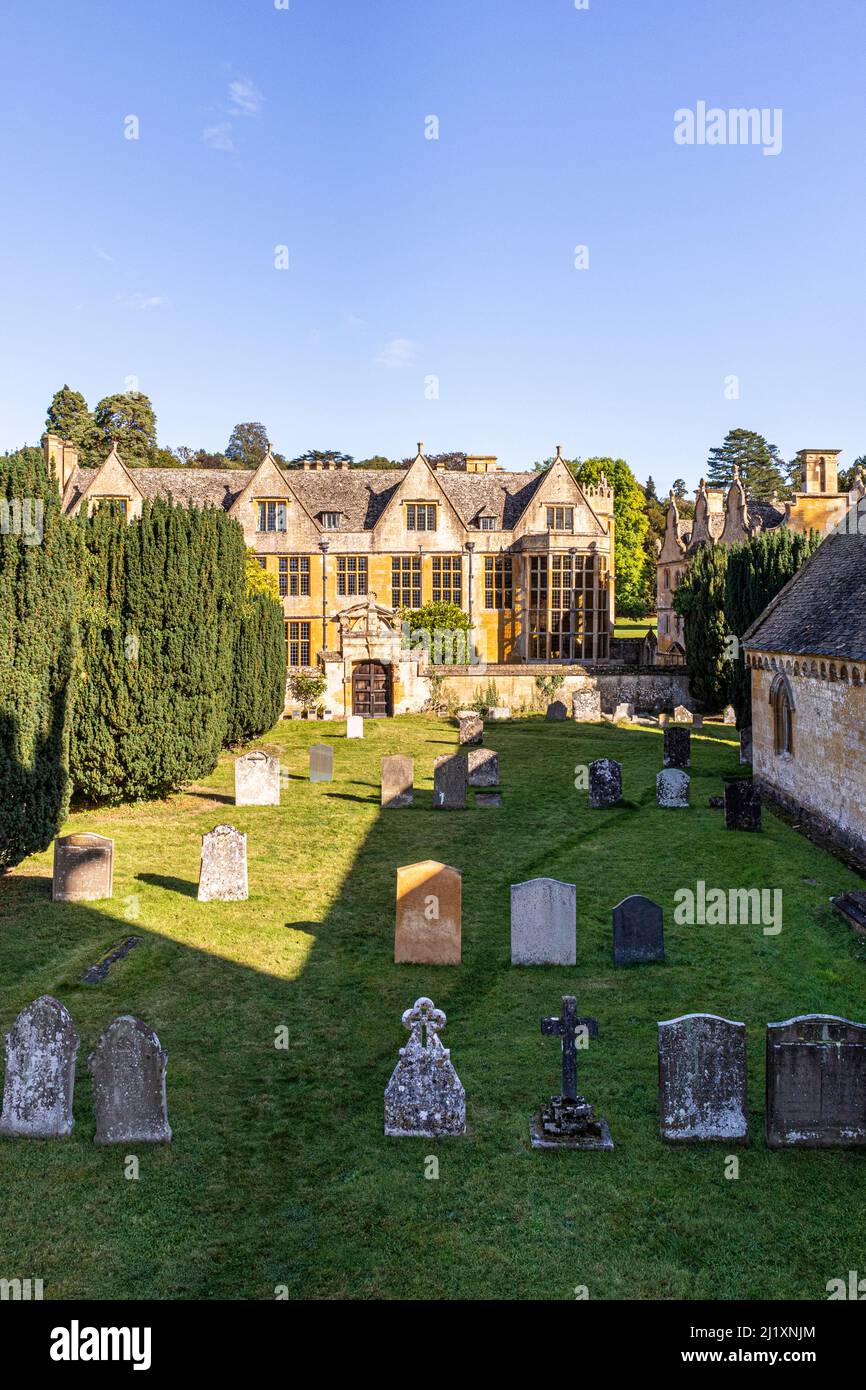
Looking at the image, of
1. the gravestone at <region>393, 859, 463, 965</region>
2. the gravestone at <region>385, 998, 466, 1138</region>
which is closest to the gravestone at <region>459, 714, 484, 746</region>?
the gravestone at <region>393, 859, 463, 965</region>

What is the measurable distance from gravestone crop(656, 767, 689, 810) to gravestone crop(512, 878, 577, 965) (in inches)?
409

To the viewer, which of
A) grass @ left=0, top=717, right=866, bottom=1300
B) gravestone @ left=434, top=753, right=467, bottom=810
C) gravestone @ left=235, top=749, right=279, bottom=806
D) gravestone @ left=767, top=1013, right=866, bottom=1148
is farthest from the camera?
gravestone @ left=235, top=749, right=279, bottom=806

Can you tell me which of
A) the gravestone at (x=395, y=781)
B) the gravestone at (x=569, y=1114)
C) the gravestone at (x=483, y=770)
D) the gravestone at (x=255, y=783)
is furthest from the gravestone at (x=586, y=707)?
the gravestone at (x=569, y=1114)

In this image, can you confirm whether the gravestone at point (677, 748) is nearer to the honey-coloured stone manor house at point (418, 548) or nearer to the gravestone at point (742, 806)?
the gravestone at point (742, 806)

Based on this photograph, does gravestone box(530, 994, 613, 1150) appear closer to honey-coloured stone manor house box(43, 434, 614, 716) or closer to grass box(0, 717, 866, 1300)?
grass box(0, 717, 866, 1300)

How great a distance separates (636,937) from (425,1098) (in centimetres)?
516

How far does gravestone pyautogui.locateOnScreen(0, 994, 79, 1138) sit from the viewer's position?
28.0 feet

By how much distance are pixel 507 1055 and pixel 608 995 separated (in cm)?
216

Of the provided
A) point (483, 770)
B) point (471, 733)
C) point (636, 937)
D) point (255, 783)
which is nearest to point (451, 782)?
point (483, 770)

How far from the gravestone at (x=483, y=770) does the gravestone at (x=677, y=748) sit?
17.3 ft

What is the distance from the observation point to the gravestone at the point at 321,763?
26453mm

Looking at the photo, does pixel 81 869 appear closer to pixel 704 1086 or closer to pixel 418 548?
pixel 704 1086

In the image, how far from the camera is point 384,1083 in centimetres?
961
